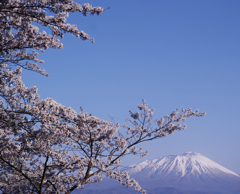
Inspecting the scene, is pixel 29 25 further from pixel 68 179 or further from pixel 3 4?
pixel 68 179

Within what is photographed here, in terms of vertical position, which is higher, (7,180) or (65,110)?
(65,110)

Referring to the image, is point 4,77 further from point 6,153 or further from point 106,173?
point 106,173

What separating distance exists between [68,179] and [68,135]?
3172 millimetres

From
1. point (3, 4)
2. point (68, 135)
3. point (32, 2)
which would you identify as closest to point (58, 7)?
point (32, 2)

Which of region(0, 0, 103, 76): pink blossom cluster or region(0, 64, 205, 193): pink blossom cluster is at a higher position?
region(0, 0, 103, 76): pink blossom cluster

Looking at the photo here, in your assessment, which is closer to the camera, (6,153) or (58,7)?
(58,7)

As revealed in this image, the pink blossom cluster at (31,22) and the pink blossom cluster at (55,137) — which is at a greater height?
the pink blossom cluster at (31,22)

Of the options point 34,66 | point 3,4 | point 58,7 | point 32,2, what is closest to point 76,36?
point 58,7

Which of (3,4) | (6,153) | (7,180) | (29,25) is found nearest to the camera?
(3,4)

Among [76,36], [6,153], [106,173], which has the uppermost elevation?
[76,36]

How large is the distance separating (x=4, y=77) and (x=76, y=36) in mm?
3162

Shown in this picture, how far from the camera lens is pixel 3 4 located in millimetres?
5254

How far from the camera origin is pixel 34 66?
8570 mm

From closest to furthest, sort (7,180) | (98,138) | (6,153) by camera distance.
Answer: (98,138) < (6,153) < (7,180)
